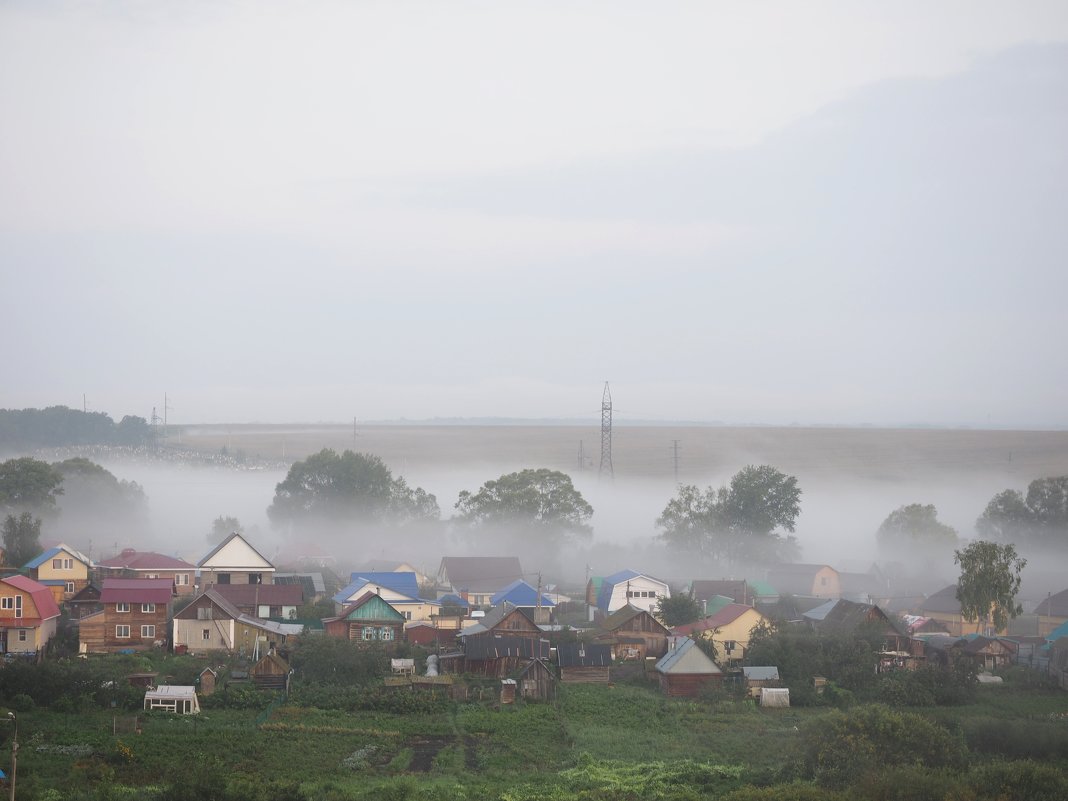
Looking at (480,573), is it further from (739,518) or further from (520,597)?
(739,518)

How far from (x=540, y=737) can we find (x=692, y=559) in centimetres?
3641

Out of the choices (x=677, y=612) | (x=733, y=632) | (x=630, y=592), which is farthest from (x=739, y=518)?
(x=733, y=632)

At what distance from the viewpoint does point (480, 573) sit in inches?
1970

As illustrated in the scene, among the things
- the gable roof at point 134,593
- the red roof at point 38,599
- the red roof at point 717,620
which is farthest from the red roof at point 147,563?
the red roof at point 717,620

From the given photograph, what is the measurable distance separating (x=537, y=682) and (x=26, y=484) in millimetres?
40445

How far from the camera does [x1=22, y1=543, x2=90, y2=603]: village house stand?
40.6 meters

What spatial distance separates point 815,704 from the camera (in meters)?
29.2

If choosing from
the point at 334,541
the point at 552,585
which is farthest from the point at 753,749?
the point at 334,541

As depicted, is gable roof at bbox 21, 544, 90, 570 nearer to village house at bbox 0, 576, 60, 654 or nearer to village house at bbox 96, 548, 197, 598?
village house at bbox 96, 548, 197, 598

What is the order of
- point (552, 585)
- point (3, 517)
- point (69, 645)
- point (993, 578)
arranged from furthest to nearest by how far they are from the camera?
1. point (3, 517)
2. point (552, 585)
3. point (993, 578)
4. point (69, 645)

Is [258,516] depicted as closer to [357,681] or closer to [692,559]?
[692,559]

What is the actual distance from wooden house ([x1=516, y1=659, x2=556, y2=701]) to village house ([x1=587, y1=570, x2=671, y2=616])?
1409 cm

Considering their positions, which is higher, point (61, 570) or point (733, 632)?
point (61, 570)

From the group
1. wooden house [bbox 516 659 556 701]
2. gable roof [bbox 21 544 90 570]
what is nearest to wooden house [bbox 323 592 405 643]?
wooden house [bbox 516 659 556 701]
